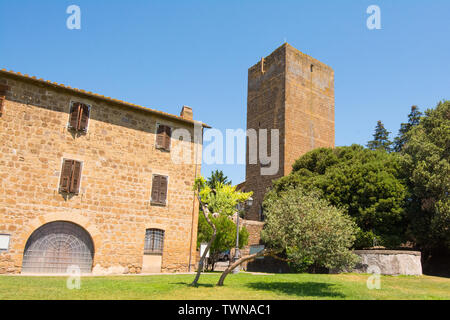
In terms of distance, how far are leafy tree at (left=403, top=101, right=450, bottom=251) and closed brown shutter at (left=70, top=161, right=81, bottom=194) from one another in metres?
18.1

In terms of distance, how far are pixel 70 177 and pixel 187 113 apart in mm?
7339

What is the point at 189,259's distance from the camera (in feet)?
60.0

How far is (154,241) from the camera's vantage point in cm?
1739

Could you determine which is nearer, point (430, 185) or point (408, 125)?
point (430, 185)

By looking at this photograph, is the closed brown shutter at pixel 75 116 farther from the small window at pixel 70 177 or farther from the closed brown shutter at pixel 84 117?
the small window at pixel 70 177

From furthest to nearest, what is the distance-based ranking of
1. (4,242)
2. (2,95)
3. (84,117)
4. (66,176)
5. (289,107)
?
(289,107) → (84,117) → (66,176) → (2,95) → (4,242)

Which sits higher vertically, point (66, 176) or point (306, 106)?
point (306, 106)

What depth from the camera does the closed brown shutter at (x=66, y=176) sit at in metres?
15.3

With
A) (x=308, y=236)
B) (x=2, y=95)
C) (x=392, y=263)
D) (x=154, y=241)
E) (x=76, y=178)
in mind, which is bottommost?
(x=392, y=263)

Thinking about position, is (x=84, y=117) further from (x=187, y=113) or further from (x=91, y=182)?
(x=187, y=113)

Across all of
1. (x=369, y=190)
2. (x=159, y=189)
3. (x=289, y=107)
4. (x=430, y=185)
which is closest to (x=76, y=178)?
(x=159, y=189)

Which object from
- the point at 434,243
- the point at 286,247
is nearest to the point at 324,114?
the point at 434,243

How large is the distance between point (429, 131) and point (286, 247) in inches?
697

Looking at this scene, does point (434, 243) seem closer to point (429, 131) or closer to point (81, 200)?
point (429, 131)
